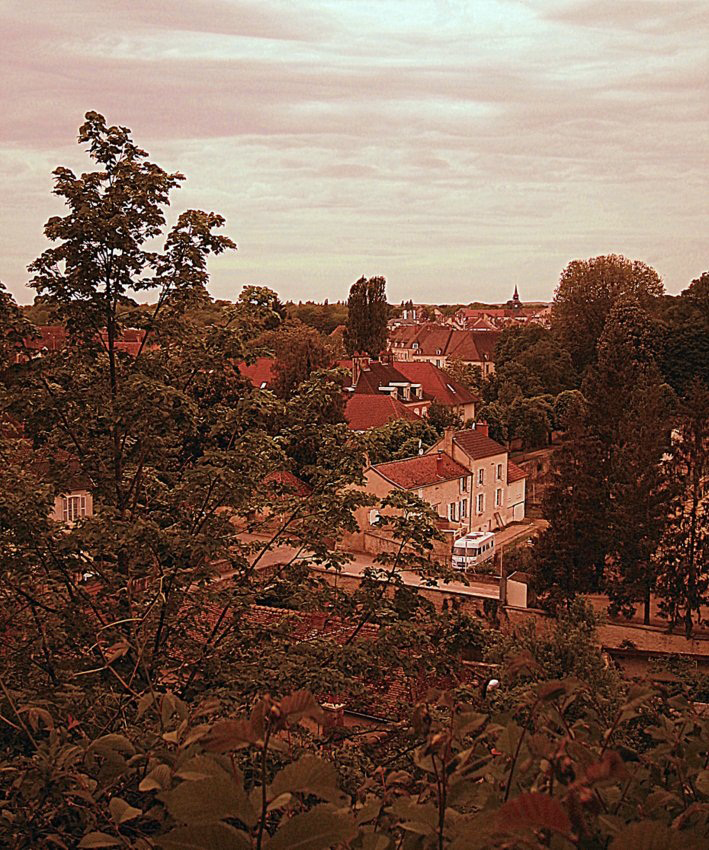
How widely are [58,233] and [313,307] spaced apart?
360 ft

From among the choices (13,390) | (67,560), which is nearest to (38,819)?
(67,560)

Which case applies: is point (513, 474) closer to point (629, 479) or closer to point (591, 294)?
point (629, 479)

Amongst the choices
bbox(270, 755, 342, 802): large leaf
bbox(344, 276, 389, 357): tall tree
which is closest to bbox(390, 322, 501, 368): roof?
bbox(344, 276, 389, 357): tall tree

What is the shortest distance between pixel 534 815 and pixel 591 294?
6673 centimetres

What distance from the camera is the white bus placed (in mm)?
28031

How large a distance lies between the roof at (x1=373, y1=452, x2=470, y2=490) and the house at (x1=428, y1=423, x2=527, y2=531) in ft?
1.75

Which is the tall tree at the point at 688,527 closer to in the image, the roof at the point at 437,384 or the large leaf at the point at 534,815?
the large leaf at the point at 534,815

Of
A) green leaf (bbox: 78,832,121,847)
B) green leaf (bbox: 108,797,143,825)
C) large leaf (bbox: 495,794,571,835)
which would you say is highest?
large leaf (bbox: 495,794,571,835)

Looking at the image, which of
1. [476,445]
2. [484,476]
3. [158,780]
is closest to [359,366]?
[476,445]

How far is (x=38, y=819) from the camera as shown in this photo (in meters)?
1.96

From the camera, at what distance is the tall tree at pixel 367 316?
70625 millimetres

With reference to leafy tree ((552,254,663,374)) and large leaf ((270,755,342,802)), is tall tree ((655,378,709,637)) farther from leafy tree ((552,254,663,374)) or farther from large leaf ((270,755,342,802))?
leafy tree ((552,254,663,374))

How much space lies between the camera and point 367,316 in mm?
71125

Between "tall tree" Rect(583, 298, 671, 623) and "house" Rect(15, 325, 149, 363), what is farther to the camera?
"tall tree" Rect(583, 298, 671, 623)
